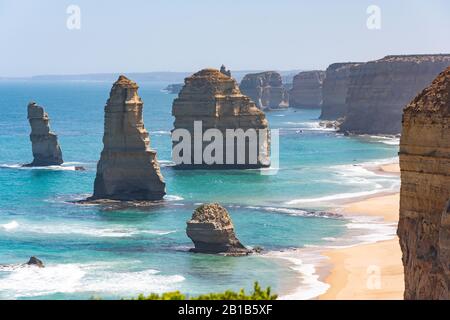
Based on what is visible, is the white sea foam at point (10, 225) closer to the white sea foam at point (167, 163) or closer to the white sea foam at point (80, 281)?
the white sea foam at point (80, 281)

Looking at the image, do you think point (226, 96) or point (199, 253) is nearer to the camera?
point (199, 253)

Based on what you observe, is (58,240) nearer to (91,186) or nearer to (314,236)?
(314,236)

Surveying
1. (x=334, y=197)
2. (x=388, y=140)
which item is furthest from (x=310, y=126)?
(x=334, y=197)

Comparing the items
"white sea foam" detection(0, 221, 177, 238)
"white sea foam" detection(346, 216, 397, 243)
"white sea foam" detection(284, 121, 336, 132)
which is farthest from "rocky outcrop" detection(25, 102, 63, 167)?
"white sea foam" detection(284, 121, 336, 132)

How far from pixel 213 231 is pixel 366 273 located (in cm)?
842

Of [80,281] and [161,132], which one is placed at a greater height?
[80,281]

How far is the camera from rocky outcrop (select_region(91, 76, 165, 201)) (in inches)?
2987

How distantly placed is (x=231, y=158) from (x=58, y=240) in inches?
1650

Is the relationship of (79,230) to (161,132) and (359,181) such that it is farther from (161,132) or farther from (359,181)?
(161,132)

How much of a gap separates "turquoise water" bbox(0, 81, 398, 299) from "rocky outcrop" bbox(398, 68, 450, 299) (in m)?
18.3

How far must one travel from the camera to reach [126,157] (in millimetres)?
75812

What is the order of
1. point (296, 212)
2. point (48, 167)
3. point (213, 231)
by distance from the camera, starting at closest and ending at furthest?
point (213, 231) < point (296, 212) < point (48, 167)
